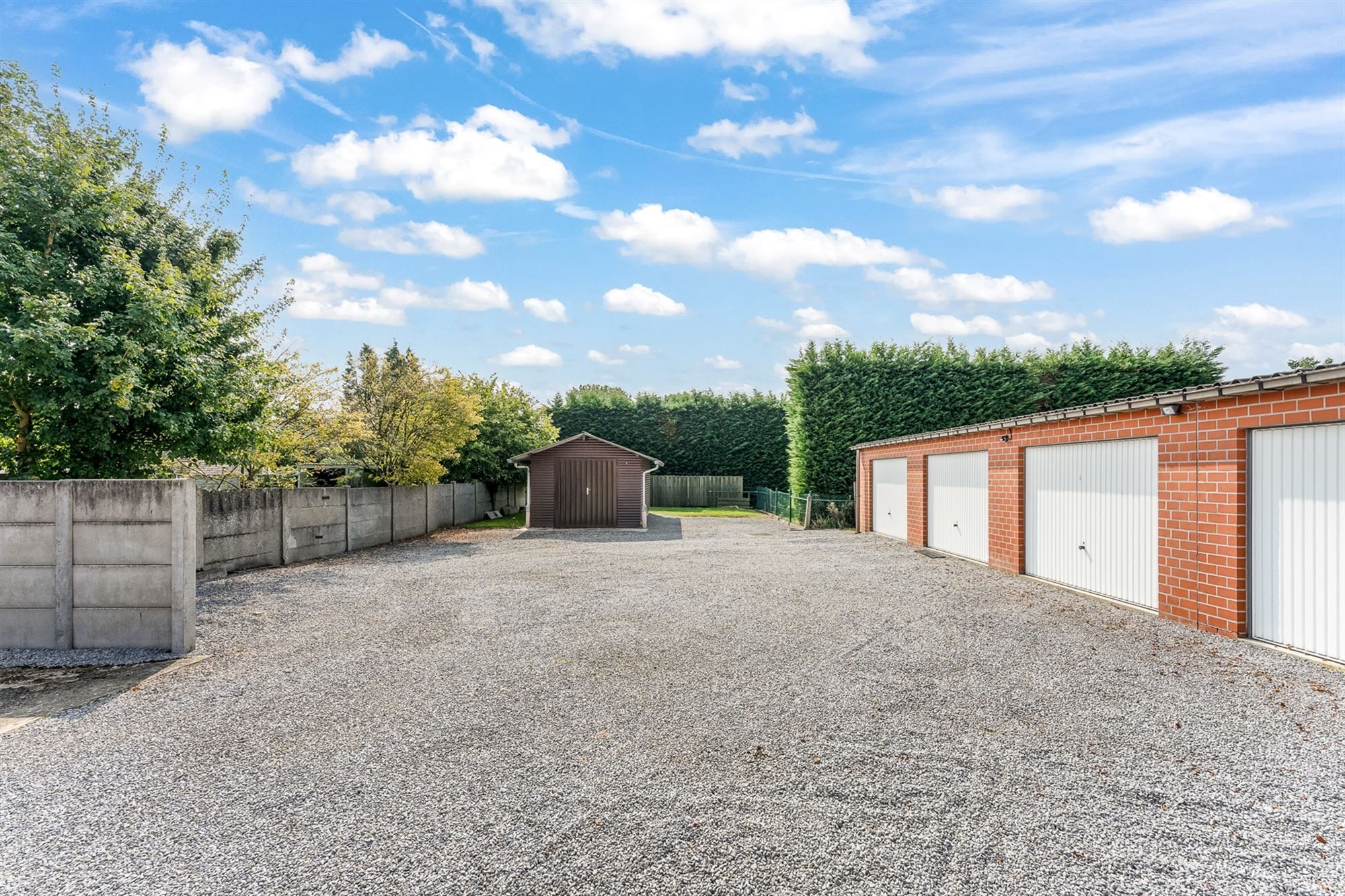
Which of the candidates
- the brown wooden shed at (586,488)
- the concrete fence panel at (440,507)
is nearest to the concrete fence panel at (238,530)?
the concrete fence panel at (440,507)

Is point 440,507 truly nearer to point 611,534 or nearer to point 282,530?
point 611,534

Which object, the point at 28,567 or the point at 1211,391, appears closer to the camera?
the point at 28,567

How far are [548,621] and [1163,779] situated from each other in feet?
18.7

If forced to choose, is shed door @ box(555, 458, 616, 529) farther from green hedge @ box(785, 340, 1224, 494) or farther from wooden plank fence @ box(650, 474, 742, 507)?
wooden plank fence @ box(650, 474, 742, 507)

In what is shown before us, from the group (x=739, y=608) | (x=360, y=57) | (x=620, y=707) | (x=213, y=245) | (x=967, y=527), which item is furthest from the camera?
(x=967, y=527)

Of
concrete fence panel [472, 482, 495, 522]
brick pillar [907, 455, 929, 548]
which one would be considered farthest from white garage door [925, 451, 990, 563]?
concrete fence panel [472, 482, 495, 522]

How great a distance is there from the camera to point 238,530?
11.4 metres

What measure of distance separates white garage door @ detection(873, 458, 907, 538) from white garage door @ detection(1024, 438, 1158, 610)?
578 cm

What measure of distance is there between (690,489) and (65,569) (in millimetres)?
25249

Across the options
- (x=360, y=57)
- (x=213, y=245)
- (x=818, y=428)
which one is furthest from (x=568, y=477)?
(x=360, y=57)

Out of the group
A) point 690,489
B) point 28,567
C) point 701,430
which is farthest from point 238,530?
point 701,430

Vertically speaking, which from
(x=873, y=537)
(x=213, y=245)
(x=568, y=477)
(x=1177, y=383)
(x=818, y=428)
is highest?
(x=213, y=245)

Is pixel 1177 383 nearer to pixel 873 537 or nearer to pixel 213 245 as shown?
pixel 873 537

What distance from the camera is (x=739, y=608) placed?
332 inches
